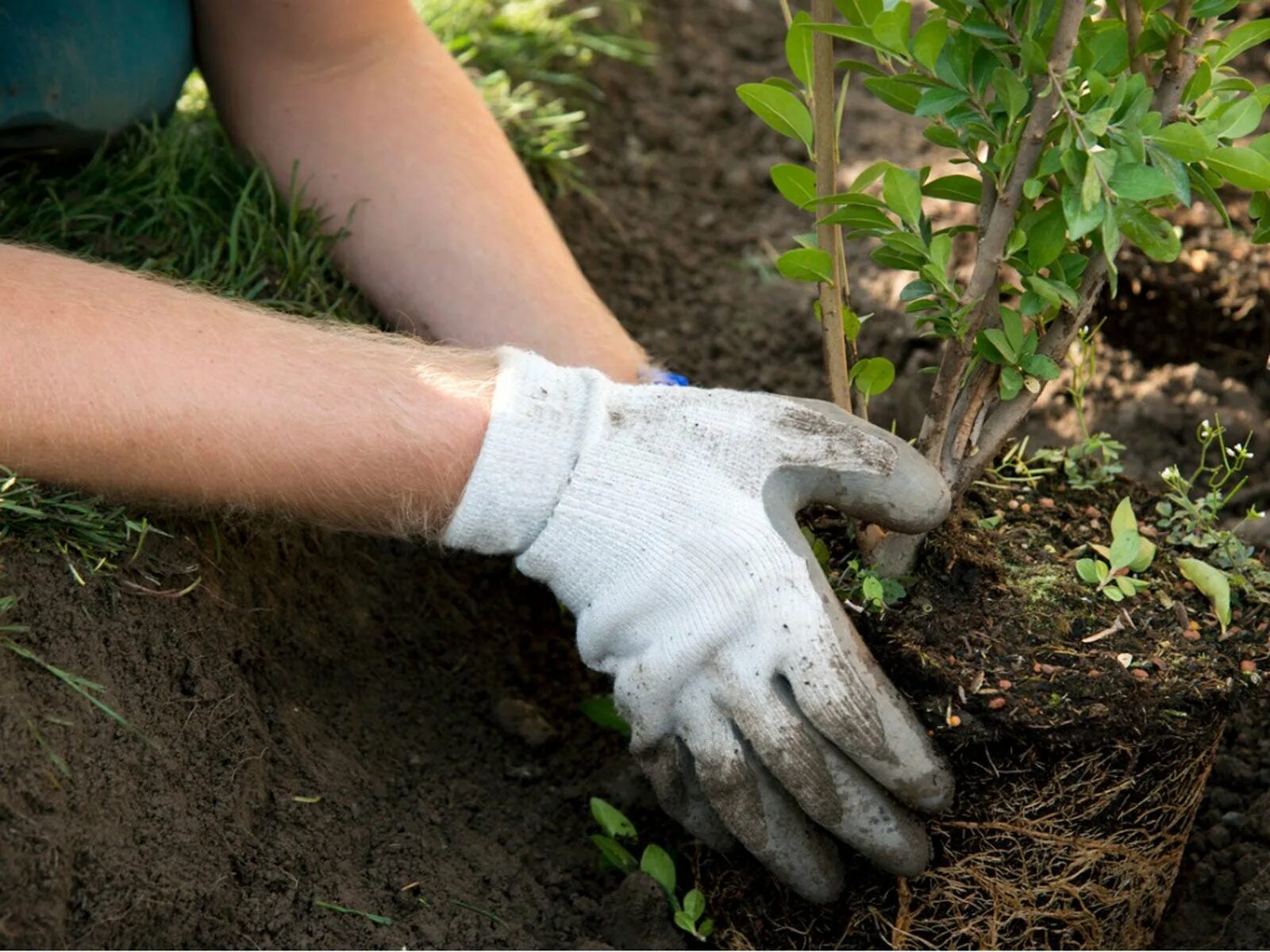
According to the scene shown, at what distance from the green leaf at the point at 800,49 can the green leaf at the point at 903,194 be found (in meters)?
0.16

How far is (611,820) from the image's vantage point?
5.69 ft

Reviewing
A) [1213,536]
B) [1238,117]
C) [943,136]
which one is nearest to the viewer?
[1238,117]

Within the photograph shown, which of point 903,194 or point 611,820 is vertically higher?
point 903,194

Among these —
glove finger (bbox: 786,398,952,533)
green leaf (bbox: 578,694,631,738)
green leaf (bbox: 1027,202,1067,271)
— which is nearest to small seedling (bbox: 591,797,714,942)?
green leaf (bbox: 578,694,631,738)

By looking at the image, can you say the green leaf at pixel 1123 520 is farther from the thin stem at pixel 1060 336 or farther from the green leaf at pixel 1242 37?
the green leaf at pixel 1242 37

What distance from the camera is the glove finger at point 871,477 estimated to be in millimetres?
1469

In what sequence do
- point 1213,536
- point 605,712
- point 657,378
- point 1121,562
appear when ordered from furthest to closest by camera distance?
point 657,378
point 605,712
point 1213,536
point 1121,562

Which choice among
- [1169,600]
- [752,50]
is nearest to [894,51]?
[1169,600]

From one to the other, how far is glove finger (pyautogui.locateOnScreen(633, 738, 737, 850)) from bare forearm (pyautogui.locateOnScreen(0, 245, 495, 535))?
38 cm

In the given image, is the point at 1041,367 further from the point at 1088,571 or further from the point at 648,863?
the point at 648,863

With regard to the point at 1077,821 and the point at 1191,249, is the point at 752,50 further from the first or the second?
the point at 1077,821

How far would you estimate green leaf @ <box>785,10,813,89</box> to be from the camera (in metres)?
1.44

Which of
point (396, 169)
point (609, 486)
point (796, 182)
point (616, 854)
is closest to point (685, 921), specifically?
point (616, 854)

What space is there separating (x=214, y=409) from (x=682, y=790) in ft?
2.31
